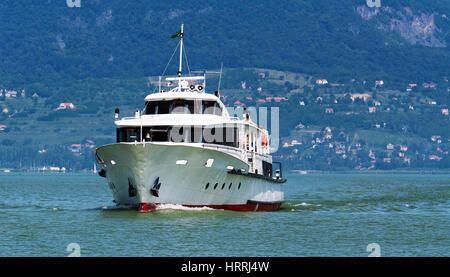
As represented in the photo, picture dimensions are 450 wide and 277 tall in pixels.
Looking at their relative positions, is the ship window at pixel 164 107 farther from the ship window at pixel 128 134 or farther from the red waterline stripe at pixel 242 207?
the red waterline stripe at pixel 242 207

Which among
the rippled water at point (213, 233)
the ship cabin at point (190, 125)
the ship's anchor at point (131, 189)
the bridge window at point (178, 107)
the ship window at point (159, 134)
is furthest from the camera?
the bridge window at point (178, 107)

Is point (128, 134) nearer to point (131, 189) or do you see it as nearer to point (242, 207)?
point (131, 189)

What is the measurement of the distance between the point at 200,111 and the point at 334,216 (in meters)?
10.2

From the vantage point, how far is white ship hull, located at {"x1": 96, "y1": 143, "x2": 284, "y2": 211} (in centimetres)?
4088

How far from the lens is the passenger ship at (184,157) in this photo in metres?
41.1

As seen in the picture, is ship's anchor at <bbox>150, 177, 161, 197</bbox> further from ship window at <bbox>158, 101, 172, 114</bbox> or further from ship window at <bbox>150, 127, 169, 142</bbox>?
ship window at <bbox>158, 101, 172, 114</bbox>

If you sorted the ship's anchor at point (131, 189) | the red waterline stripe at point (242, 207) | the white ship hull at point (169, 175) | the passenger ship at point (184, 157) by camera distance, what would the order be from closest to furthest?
the white ship hull at point (169, 175) → the passenger ship at point (184, 157) → the red waterline stripe at point (242, 207) → the ship's anchor at point (131, 189)

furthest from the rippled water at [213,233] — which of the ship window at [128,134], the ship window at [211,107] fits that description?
the ship window at [211,107]

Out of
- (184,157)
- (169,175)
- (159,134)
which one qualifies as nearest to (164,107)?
(159,134)

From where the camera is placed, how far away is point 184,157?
135ft

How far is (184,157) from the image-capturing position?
135 feet

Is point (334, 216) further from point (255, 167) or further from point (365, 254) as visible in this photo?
point (365, 254)

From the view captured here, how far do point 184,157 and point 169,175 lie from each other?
45.7 inches
